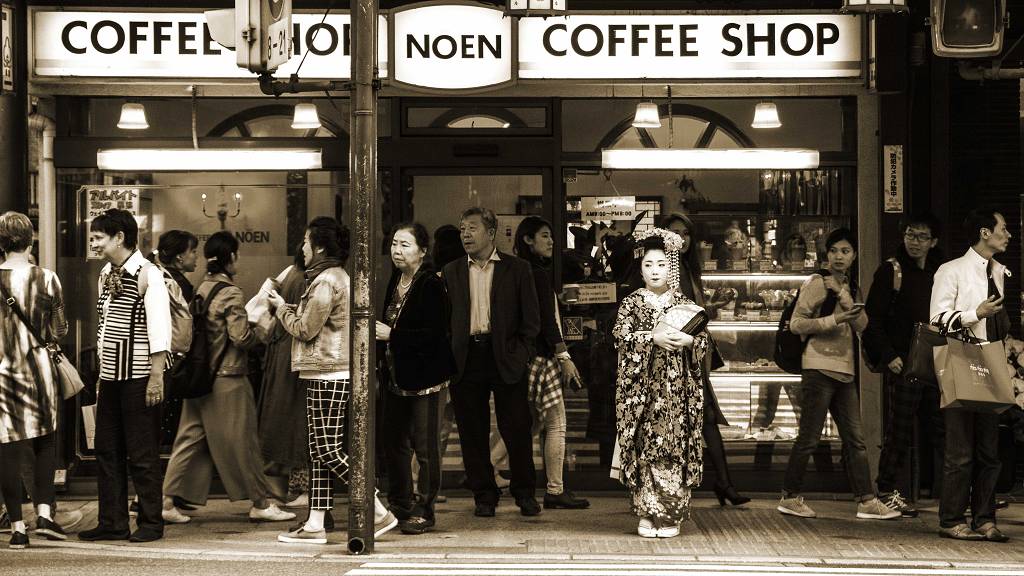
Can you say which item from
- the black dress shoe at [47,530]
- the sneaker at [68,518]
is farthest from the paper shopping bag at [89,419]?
the black dress shoe at [47,530]

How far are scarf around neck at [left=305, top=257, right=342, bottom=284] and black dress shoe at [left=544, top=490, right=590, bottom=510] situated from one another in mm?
2498

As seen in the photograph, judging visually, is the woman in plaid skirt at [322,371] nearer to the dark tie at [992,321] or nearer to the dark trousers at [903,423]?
the dark trousers at [903,423]

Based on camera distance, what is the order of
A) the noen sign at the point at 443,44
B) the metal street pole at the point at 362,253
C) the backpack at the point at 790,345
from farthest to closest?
the noen sign at the point at 443,44
the backpack at the point at 790,345
the metal street pole at the point at 362,253

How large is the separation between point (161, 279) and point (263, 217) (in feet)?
7.27

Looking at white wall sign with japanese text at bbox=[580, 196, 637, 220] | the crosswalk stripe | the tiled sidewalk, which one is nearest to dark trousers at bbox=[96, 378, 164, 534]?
the tiled sidewalk

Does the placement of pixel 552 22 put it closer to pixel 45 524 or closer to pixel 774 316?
pixel 774 316

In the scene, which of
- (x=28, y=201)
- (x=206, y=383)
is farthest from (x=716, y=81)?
(x=28, y=201)

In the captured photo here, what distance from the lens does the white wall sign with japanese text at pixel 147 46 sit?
10.7 m

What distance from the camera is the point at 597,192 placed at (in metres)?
11.0

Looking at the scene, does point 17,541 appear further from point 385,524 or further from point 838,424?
point 838,424

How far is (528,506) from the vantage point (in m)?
9.81

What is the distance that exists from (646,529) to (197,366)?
329 cm

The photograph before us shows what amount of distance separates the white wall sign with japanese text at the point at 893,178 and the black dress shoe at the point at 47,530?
6486 mm

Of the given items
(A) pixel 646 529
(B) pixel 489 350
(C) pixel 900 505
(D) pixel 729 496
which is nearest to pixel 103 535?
(B) pixel 489 350
